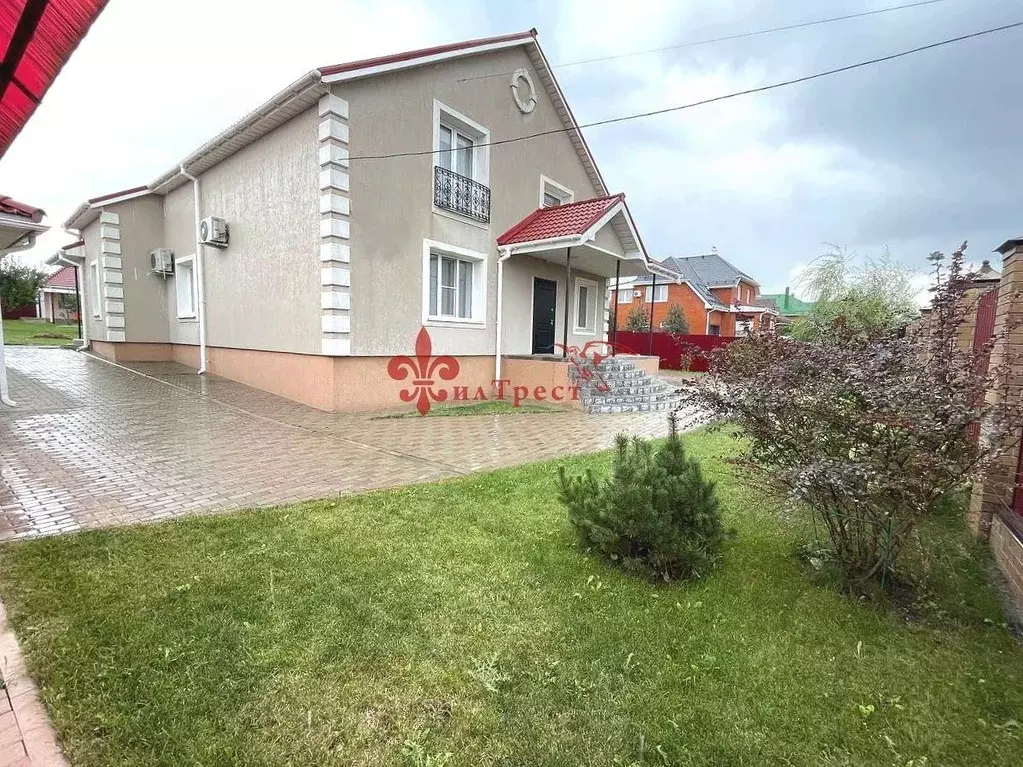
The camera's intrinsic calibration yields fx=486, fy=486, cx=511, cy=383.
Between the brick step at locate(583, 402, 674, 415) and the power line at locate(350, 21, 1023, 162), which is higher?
the power line at locate(350, 21, 1023, 162)

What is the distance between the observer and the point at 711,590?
9.82 ft

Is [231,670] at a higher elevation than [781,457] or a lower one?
lower

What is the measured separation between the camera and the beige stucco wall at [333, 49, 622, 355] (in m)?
8.98

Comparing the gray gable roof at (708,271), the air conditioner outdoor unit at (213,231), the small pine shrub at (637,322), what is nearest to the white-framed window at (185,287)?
the air conditioner outdoor unit at (213,231)

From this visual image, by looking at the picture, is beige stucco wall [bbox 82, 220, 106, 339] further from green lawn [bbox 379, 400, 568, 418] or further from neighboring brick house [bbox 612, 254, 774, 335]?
neighboring brick house [bbox 612, 254, 774, 335]

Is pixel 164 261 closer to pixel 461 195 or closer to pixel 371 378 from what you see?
pixel 371 378

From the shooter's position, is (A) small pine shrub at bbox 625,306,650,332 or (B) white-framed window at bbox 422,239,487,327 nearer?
(B) white-framed window at bbox 422,239,487,327

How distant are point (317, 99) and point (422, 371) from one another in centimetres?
530

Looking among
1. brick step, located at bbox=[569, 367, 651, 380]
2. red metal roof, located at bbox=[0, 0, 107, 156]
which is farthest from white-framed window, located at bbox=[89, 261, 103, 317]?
red metal roof, located at bbox=[0, 0, 107, 156]

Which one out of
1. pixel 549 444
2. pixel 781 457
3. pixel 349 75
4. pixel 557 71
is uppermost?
pixel 557 71

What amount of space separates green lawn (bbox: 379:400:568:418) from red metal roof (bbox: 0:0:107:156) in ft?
22.2

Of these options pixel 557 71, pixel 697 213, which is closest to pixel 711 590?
pixel 557 71

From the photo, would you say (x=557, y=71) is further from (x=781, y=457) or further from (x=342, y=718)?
(x=342, y=718)

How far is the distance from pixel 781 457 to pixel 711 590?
922mm
